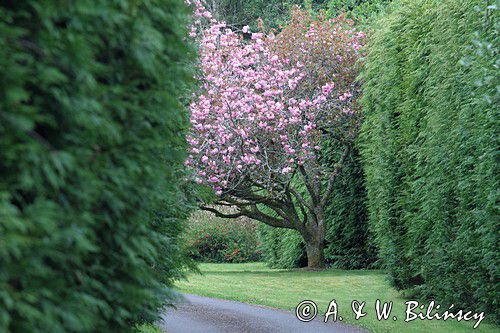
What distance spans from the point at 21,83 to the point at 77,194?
0.54 metres

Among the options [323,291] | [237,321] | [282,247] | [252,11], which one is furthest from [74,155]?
[252,11]

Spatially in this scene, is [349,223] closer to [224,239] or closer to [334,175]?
[334,175]

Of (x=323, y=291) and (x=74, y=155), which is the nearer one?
(x=74, y=155)

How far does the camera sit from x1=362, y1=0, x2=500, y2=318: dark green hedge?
8.89m

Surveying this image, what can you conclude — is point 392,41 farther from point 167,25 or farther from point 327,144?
point 167,25

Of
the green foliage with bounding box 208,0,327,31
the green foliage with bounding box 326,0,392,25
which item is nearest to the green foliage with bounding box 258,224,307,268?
the green foliage with bounding box 326,0,392,25

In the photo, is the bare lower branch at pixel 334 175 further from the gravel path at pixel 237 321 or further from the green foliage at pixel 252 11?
the green foliage at pixel 252 11

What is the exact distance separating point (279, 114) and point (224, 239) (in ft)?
32.5

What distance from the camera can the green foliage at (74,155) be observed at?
2926mm

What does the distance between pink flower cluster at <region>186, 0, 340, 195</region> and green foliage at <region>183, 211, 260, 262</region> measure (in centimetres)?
834

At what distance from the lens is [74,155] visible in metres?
3.20

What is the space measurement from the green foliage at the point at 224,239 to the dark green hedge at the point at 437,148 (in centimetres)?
1252

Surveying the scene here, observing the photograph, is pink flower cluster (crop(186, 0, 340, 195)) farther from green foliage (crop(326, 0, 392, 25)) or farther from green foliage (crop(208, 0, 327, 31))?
green foliage (crop(208, 0, 327, 31))

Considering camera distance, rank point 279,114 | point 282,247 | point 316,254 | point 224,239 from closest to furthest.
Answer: point 279,114
point 316,254
point 282,247
point 224,239
